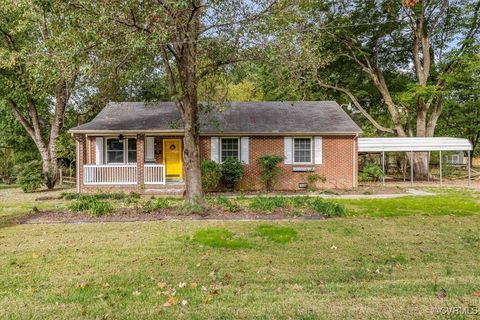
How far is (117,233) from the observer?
286 inches

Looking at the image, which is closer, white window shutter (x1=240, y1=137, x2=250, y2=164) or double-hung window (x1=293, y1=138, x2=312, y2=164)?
white window shutter (x1=240, y1=137, x2=250, y2=164)

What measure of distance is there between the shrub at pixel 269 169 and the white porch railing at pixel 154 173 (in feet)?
13.8

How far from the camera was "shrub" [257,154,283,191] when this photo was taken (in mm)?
15664

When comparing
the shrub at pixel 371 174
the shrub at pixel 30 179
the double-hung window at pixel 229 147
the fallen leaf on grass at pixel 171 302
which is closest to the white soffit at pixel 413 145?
the shrub at pixel 371 174

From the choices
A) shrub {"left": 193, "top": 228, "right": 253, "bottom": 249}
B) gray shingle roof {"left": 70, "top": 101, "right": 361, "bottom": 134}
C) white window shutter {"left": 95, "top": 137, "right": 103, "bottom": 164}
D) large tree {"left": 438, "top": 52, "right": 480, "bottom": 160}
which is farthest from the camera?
large tree {"left": 438, "top": 52, "right": 480, "bottom": 160}

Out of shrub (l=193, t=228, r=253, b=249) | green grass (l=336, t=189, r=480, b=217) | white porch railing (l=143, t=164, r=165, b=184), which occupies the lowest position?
shrub (l=193, t=228, r=253, b=249)

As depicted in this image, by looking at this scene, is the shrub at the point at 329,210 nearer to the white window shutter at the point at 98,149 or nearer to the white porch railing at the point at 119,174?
the white porch railing at the point at 119,174

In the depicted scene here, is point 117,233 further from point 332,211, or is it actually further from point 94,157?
point 94,157

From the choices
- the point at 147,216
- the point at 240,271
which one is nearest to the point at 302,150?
the point at 147,216

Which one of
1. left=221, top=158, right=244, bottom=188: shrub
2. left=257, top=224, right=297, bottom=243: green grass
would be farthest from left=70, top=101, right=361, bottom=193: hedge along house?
left=257, top=224, right=297, bottom=243: green grass

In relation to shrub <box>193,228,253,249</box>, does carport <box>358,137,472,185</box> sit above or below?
above

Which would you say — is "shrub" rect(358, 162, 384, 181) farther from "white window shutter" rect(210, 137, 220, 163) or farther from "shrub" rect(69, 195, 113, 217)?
"shrub" rect(69, 195, 113, 217)

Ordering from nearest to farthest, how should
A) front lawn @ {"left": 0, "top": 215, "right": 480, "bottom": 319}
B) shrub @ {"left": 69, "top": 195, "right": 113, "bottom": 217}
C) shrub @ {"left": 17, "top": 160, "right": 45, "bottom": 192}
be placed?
front lawn @ {"left": 0, "top": 215, "right": 480, "bottom": 319} < shrub @ {"left": 69, "top": 195, "right": 113, "bottom": 217} < shrub @ {"left": 17, "top": 160, "right": 45, "bottom": 192}

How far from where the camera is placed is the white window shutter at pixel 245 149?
1634cm
